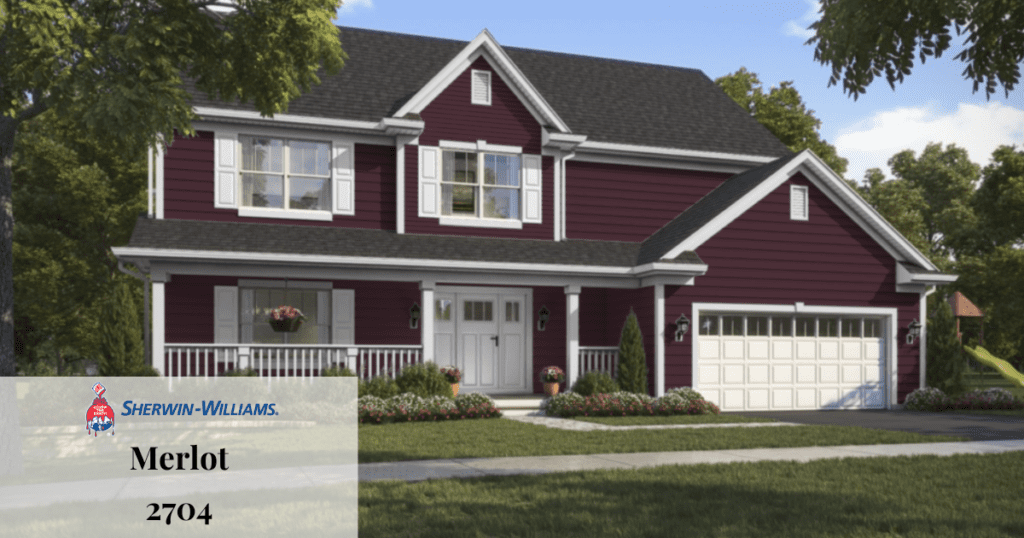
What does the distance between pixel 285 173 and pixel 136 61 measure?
8645 millimetres

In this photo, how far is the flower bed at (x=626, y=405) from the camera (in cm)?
1733

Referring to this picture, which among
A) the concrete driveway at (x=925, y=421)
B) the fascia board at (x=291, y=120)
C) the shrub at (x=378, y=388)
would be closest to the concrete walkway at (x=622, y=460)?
the concrete driveway at (x=925, y=421)

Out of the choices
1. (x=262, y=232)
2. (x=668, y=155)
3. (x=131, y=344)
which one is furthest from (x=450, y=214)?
(x=131, y=344)

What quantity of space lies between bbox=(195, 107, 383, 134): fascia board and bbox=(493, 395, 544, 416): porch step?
6.19m

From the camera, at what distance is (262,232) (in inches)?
704

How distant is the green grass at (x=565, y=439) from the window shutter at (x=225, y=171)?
619 centimetres

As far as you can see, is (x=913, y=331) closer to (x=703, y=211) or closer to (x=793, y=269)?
(x=793, y=269)

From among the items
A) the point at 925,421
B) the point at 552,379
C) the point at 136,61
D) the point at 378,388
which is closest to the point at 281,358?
the point at 378,388

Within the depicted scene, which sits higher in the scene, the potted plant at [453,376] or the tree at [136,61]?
the tree at [136,61]

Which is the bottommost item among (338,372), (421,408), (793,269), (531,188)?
(421,408)

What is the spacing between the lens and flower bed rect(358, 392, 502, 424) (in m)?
15.7

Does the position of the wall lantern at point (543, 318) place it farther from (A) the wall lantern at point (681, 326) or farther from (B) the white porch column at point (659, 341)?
(A) the wall lantern at point (681, 326)

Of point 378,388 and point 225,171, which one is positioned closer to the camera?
point 378,388

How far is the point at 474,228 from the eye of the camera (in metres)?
19.7
